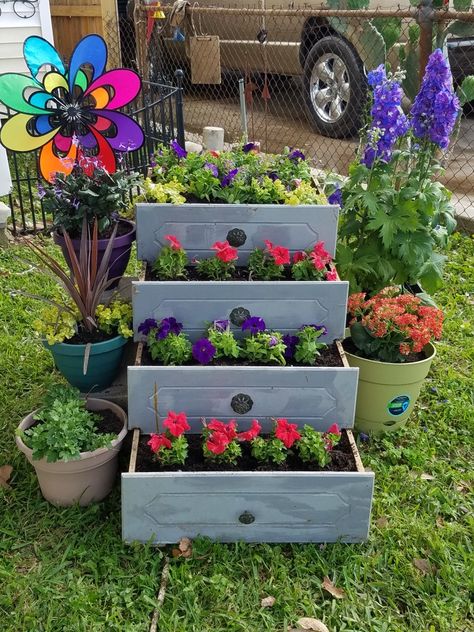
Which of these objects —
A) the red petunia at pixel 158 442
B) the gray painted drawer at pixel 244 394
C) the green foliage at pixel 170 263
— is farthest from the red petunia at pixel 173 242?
the red petunia at pixel 158 442

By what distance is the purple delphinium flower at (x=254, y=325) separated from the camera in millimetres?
2609

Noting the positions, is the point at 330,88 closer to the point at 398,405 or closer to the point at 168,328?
the point at 398,405

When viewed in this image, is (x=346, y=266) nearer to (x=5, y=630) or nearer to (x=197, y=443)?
(x=197, y=443)

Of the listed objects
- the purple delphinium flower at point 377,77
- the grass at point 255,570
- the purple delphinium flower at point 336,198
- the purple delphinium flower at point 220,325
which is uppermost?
the purple delphinium flower at point 377,77

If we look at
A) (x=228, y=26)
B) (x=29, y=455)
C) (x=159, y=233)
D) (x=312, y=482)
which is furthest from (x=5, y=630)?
(x=228, y=26)

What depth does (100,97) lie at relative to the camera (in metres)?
3.15

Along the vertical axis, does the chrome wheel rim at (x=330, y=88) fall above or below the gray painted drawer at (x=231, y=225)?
above

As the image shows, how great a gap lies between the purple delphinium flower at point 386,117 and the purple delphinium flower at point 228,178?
59 cm

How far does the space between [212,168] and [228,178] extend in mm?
95

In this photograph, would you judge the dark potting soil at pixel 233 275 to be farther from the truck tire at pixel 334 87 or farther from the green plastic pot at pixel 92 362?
the truck tire at pixel 334 87

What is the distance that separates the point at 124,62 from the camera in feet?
35.2

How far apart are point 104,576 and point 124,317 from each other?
104 centimetres

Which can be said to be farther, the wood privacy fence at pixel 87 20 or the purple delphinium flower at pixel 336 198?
the wood privacy fence at pixel 87 20

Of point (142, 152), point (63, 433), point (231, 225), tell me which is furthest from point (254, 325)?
point (142, 152)
